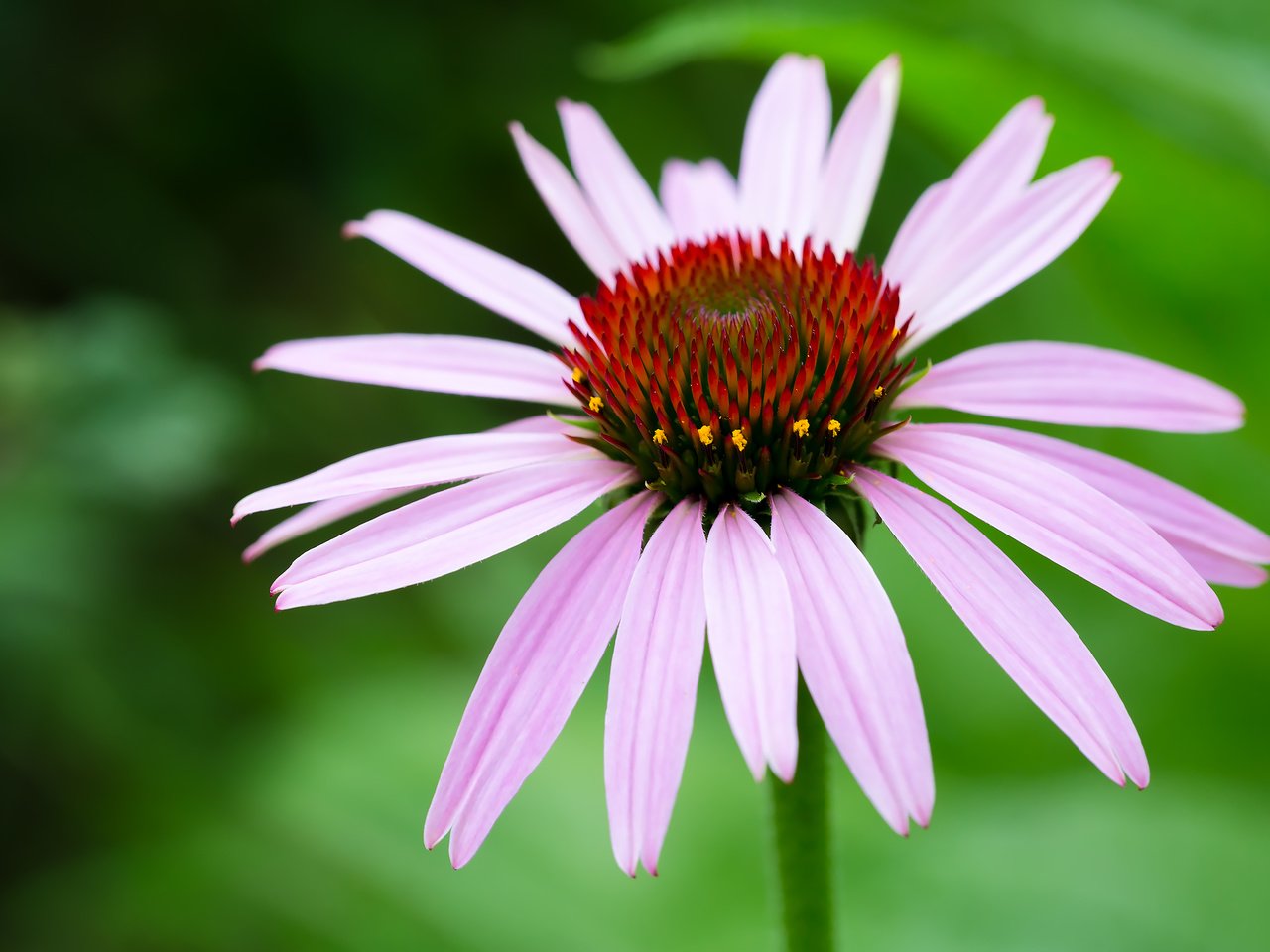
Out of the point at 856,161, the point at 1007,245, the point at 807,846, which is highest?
the point at 856,161

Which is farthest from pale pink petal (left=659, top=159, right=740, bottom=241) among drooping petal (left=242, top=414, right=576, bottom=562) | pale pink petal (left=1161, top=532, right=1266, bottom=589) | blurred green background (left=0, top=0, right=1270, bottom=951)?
pale pink petal (left=1161, top=532, right=1266, bottom=589)

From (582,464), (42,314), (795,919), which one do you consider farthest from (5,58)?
(795,919)

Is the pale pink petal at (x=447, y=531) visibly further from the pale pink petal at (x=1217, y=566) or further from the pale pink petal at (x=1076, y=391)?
the pale pink petal at (x=1217, y=566)

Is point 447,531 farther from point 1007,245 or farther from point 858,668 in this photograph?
point 1007,245

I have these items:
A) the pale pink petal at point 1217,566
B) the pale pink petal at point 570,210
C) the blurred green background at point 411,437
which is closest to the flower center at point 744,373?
the pale pink petal at point 570,210

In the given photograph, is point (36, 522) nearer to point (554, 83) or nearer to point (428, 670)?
point (428, 670)

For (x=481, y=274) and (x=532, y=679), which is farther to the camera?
(x=481, y=274)

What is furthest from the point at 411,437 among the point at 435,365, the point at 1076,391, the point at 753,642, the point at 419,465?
the point at 753,642

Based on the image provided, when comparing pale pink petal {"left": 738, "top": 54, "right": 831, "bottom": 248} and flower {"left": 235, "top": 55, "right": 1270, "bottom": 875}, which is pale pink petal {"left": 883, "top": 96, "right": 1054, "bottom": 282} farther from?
pale pink petal {"left": 738, "top": 54, "right": 831, "bottom": 248}
